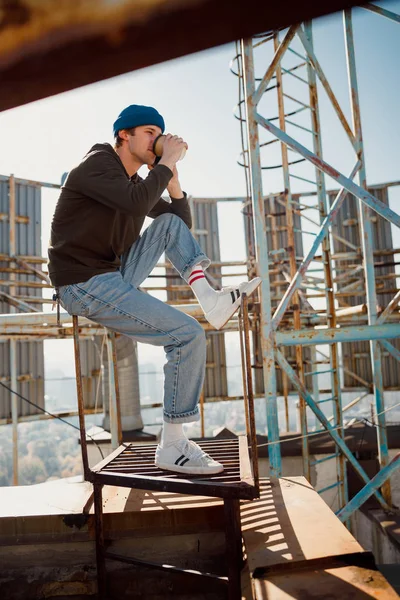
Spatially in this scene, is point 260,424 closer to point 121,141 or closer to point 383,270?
point 383,270

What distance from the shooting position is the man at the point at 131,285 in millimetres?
2557

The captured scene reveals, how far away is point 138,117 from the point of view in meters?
2.73

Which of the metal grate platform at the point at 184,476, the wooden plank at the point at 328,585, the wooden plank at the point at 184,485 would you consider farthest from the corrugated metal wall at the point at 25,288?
the wooden plank at the point at 328,585

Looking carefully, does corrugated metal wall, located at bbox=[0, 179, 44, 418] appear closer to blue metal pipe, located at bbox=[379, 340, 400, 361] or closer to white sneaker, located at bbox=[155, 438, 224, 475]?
blue metal pipe, located at bbox=[379, 340, 400, 361]

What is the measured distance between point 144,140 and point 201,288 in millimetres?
951

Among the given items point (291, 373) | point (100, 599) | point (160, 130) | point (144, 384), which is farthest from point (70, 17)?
point (144, 384)

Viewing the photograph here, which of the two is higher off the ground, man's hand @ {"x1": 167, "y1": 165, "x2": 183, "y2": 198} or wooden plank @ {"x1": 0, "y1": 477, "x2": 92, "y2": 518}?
man's hand @ {"x1": 167, "y1": 165, "x2": 183, "y2": 198}

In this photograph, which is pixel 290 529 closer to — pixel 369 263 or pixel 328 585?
pixel 328 585

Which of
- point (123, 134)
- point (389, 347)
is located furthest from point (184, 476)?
point (389, 347)

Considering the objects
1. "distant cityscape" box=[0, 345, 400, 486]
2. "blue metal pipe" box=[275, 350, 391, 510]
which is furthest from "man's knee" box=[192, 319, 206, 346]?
"distant cityscape" box=[0, 345, 400, 486]

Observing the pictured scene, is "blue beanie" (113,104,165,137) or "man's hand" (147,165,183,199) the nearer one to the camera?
"blue beanie" (113,104,165,137)

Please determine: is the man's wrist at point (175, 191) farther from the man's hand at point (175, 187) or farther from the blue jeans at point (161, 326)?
the blue jeans at point (161, 326)

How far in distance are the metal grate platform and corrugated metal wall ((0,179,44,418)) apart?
11.2 meters

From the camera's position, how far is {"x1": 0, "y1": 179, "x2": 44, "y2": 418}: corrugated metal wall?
1336 cm
